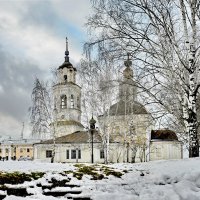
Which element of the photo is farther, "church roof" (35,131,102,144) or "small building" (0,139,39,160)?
"small building" (0,139,39,160)

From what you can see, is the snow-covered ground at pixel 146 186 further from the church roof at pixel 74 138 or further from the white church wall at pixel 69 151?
the church roof at pixel 74 138

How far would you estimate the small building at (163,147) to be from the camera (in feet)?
171

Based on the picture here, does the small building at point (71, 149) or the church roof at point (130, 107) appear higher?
the church roof at point (130, 107)

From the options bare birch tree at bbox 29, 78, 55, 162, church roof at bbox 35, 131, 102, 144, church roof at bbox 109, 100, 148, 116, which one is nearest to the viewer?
church roof at bbox 109, 100, 148, 116

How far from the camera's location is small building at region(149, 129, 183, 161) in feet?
171

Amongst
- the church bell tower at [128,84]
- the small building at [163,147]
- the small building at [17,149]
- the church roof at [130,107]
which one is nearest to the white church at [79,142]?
the small building at [163,147]

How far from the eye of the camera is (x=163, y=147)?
173ft

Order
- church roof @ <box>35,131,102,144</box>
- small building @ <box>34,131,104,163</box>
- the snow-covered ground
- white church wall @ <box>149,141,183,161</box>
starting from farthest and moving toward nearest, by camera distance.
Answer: church roof @ <box>35,131,102,144</box>
small building @ <box>34,131,104,163</box>
white church wall @ <box>149,141,183,161</box>
the snow-covered ground

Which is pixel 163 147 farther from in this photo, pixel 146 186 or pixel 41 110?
pixel 146 186

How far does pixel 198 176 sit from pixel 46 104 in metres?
29.6

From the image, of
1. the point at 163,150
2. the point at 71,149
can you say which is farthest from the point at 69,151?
the point at 163,150

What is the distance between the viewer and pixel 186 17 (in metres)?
12.2

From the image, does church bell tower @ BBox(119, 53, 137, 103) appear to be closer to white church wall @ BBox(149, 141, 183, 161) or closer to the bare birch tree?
the bare birch tree

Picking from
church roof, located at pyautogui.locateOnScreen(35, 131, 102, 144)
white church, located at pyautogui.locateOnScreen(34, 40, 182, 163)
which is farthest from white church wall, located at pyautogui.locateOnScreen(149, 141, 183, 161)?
church roof, located at pyautogui.locateOnScreen(35, 131, 102, 144)
